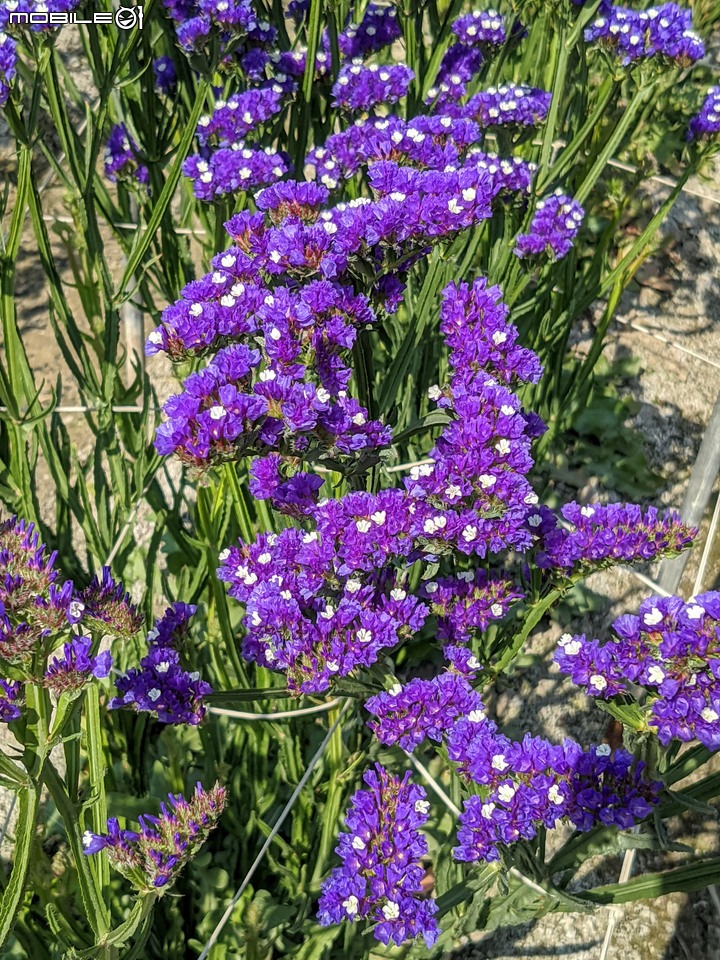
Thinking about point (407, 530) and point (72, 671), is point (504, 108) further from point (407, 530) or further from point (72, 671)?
point (72, 671)

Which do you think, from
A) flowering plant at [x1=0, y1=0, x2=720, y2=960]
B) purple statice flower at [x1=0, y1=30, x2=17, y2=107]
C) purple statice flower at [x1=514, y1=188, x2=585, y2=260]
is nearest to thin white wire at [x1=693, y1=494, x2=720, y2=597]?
flowering plant at [x1=0, y1=0, x2=720, y2=960]

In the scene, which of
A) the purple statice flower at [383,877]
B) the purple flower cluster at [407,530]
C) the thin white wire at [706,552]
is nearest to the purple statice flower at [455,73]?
the purple flower cluster at [407,530]

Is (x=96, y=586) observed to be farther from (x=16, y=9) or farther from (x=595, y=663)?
(x=16, y=9)

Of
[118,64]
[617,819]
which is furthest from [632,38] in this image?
[617,819]

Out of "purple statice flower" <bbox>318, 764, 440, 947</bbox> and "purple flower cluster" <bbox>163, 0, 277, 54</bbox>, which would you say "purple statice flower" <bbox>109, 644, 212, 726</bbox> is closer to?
"purple statice flower" <bbox>318, 764, 440, 947</bbox>

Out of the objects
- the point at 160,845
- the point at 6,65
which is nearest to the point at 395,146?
the point at 6,65
